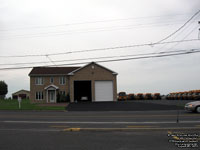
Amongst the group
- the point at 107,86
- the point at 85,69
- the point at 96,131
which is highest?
the point at 85,69

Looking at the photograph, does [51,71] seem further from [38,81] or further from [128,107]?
[128,107]

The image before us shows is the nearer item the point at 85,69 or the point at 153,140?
the point at 153,140

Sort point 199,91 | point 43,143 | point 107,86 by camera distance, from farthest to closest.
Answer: point 107,86
point 199,91
point 43,143

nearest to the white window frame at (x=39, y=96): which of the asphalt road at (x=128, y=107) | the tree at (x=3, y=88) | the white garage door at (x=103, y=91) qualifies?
the white garage door at (x=103, y=91)

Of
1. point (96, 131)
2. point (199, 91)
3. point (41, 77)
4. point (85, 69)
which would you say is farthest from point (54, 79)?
point (96, 131)

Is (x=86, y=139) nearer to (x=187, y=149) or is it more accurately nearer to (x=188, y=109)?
(x=187, y=149)

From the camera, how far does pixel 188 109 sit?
1827 cm

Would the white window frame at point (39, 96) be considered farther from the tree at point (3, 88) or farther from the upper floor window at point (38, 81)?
the tree at point (3, 88)

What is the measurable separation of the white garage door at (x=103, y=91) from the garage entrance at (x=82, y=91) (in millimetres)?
1515

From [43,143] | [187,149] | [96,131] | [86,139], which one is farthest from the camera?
[96,131]

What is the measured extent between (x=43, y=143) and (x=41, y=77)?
3548 centimetres

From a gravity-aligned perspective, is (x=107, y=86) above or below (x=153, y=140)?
above

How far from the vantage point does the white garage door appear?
3894cm

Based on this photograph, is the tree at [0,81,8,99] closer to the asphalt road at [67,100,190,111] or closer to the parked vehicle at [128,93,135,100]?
the parked vehicle at [128,93,135,100]
